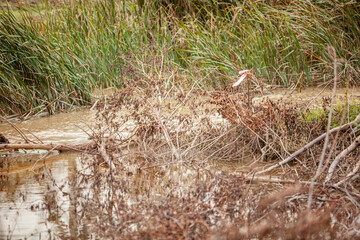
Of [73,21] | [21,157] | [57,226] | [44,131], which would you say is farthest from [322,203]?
[73,21]

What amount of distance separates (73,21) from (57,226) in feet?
20.8

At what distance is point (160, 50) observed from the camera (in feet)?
22.6

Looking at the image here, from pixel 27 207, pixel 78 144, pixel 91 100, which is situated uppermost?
pixel 27 207

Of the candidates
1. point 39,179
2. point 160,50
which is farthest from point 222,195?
point 160,50

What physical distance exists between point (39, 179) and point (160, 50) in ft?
11.0

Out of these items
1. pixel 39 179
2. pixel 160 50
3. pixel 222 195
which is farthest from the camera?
pixel 160 50

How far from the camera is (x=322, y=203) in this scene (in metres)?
2.92

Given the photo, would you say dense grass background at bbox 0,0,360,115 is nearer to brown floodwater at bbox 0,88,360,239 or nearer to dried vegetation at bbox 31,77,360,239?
brown floodwater at bbox 0,88,360,239

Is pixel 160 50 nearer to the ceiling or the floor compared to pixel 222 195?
nearer to the floor

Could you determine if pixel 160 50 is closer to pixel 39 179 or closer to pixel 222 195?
pixel 39 179

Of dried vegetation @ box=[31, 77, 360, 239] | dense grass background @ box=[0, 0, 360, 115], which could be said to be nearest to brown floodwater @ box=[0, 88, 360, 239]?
dried vegetation @ box=[31, 77, 360, 239]

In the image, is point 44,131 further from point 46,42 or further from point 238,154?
point 238,154

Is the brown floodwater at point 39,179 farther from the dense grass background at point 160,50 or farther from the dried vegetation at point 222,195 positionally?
the dense grass background at point 160,50

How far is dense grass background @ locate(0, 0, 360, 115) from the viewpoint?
642cm
